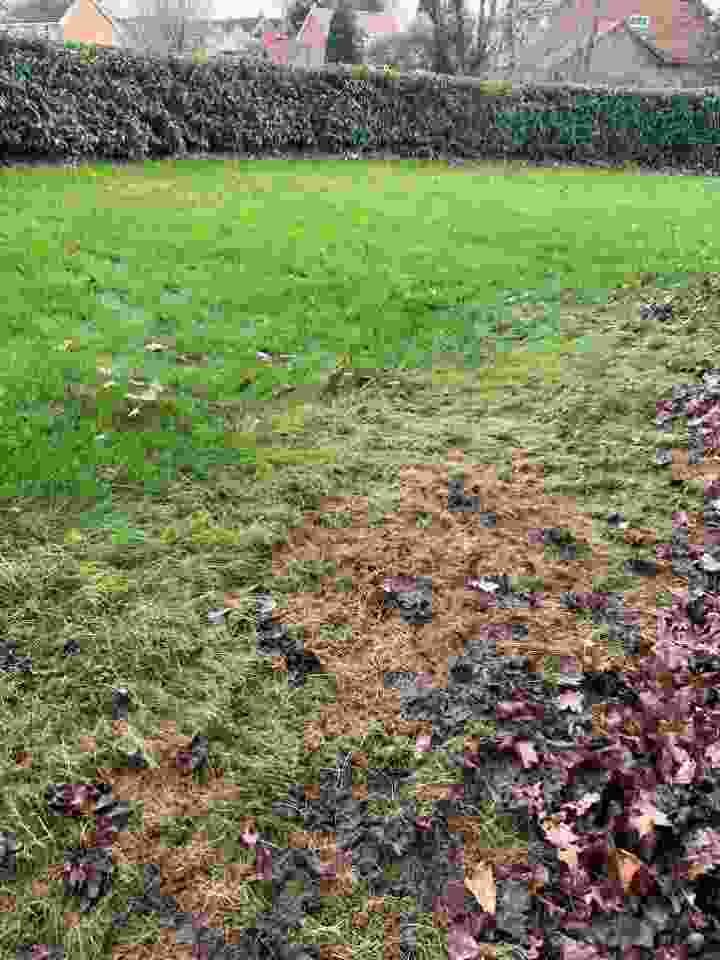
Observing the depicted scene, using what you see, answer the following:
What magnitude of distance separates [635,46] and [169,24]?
92.2 ft

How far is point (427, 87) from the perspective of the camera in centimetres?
1728

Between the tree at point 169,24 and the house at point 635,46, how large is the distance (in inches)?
849

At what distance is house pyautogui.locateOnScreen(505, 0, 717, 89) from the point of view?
1417 inches

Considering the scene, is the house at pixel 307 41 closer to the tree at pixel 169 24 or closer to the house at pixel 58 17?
the tree at pixel 169 24

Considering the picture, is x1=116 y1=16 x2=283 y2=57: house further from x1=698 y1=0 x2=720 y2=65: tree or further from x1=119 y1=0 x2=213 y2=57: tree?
x1=698 y1=0 x2=720 y2=65: tree

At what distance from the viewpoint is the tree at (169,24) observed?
45312 millimetres

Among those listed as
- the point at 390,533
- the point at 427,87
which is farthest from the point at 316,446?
the point at 427,87

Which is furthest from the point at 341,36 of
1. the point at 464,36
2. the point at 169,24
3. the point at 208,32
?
the point at 208,32

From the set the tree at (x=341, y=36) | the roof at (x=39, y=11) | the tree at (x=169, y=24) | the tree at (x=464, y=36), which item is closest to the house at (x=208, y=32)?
the tree at (x=169, y=24)

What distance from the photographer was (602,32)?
37688mm

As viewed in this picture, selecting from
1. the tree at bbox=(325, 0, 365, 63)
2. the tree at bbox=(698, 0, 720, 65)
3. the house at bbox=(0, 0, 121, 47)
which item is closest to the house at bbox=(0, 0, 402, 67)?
the house at bbox=(0, 0, 121, 47)

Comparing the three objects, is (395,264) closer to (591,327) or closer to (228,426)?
(591,327)

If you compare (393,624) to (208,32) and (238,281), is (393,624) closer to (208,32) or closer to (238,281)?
(238,281)

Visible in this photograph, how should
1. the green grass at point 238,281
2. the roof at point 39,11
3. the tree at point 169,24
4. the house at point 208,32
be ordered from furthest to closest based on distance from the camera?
the house at point 208,32
the tree at point 169,24
the roof at point 39,11
the green grass at point 238,281
